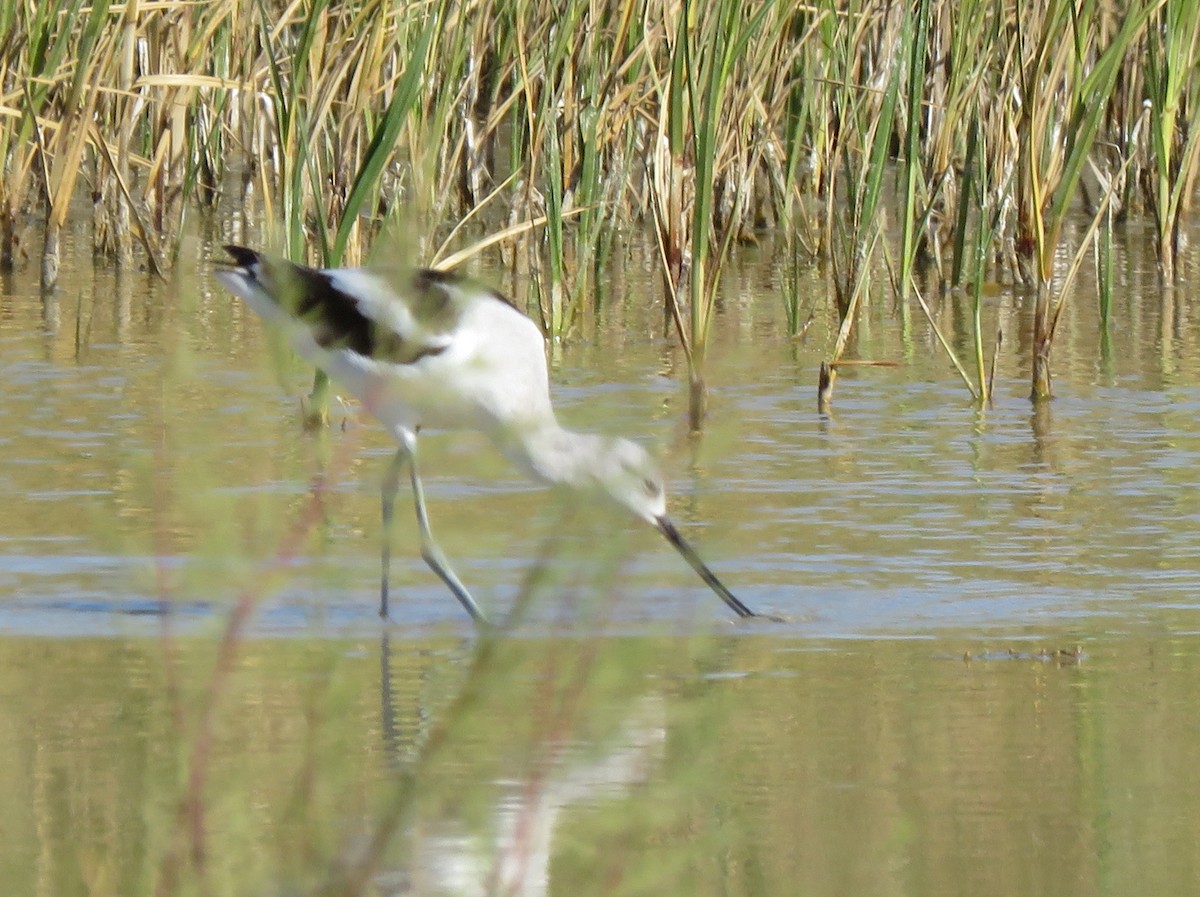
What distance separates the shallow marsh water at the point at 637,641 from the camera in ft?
9.55

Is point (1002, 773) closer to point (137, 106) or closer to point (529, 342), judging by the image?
point (529, 342)

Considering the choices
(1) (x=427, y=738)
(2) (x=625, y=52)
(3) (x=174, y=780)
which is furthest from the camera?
(2) (x=625, y=52)

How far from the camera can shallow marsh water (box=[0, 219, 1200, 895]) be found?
2.91m

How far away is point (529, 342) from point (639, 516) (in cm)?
62

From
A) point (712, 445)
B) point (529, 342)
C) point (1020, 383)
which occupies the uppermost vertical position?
point (712, 445)

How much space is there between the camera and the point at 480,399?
4.94m

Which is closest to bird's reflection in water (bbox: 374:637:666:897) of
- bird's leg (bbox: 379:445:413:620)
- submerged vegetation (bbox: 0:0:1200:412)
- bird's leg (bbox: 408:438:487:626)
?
bird's leg (bbox: 408:438:487:626)

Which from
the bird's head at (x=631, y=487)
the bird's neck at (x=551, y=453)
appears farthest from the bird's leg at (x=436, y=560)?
the bird's head at (x=631, y=487)

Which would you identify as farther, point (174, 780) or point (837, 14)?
point (837, 14)

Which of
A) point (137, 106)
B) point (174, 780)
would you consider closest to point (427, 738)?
point (174, 780)

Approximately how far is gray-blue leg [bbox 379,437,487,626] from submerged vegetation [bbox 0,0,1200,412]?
837 mm

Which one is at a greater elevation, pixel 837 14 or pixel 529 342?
pixel 837 14

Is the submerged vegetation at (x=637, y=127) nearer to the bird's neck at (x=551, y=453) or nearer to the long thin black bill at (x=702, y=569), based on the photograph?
the bird's neck at (x=551, y=453)

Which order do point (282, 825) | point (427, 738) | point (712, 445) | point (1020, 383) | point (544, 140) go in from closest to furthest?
point (712, 445) < point (282, 825) < point (427, 738) < point (1020, 383) < point (544, 140)
